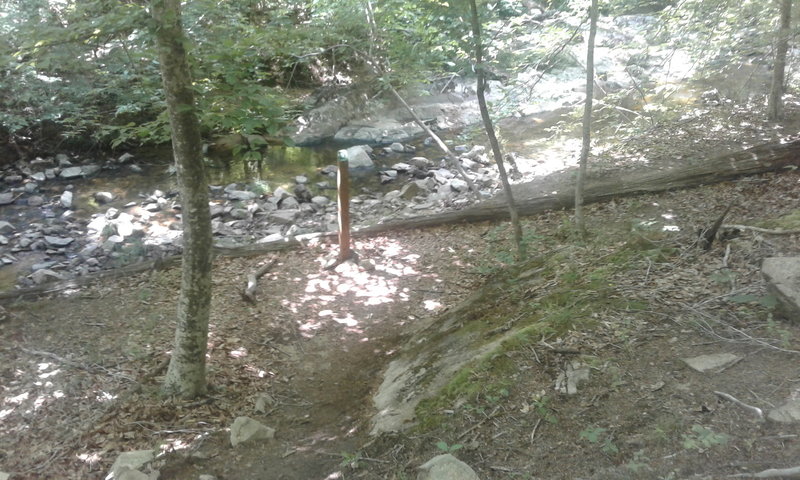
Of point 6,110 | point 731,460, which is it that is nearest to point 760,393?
point 731,460

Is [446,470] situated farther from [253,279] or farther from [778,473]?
[253,279]

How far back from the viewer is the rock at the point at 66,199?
1182cm

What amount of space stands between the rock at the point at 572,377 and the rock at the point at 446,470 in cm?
95

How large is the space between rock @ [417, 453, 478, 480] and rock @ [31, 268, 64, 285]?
24.2 ft

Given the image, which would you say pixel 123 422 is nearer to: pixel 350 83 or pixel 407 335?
pixel 407 335

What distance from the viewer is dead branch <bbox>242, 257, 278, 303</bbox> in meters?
7.23

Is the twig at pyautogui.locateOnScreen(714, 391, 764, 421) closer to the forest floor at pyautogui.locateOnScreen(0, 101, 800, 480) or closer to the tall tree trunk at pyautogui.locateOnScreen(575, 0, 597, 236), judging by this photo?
the forest floor at pyautogui.locateOnScreen(0, 101, 800, 480)

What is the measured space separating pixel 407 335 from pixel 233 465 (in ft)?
8.75

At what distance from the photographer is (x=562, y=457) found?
10.1 ft

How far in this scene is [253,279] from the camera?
7602 mm

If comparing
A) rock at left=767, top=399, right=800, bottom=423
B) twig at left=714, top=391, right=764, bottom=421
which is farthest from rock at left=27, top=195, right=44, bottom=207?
rock at left=767, top=399, right=800, bottom=423

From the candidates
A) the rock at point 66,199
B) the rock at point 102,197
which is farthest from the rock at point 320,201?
the rock at point 66,199

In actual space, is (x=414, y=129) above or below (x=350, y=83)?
below

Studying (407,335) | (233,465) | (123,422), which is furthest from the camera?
(407,335)
